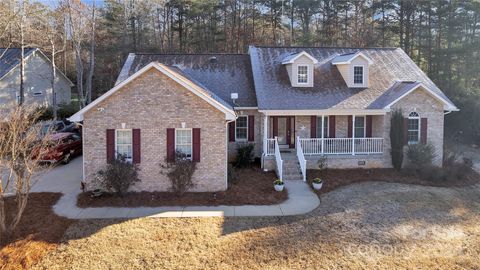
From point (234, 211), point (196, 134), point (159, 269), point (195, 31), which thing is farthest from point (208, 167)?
point (195, 31)

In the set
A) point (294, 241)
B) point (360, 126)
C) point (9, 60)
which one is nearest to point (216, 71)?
point (360, 126)

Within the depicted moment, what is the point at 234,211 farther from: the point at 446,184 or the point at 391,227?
the point at 446,184

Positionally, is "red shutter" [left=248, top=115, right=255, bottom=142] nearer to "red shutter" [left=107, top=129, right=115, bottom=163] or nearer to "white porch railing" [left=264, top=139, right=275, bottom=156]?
"white porch railing" [left=264, top=139, right=275, bottom=156]

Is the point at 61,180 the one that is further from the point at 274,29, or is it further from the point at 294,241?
the point at 274,29

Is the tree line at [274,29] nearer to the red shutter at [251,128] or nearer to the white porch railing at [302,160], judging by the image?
the red shutter at [251,128]

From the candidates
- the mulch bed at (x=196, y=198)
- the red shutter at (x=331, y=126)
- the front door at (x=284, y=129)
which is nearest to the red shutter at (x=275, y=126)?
the front door at (x=284, y=129)
